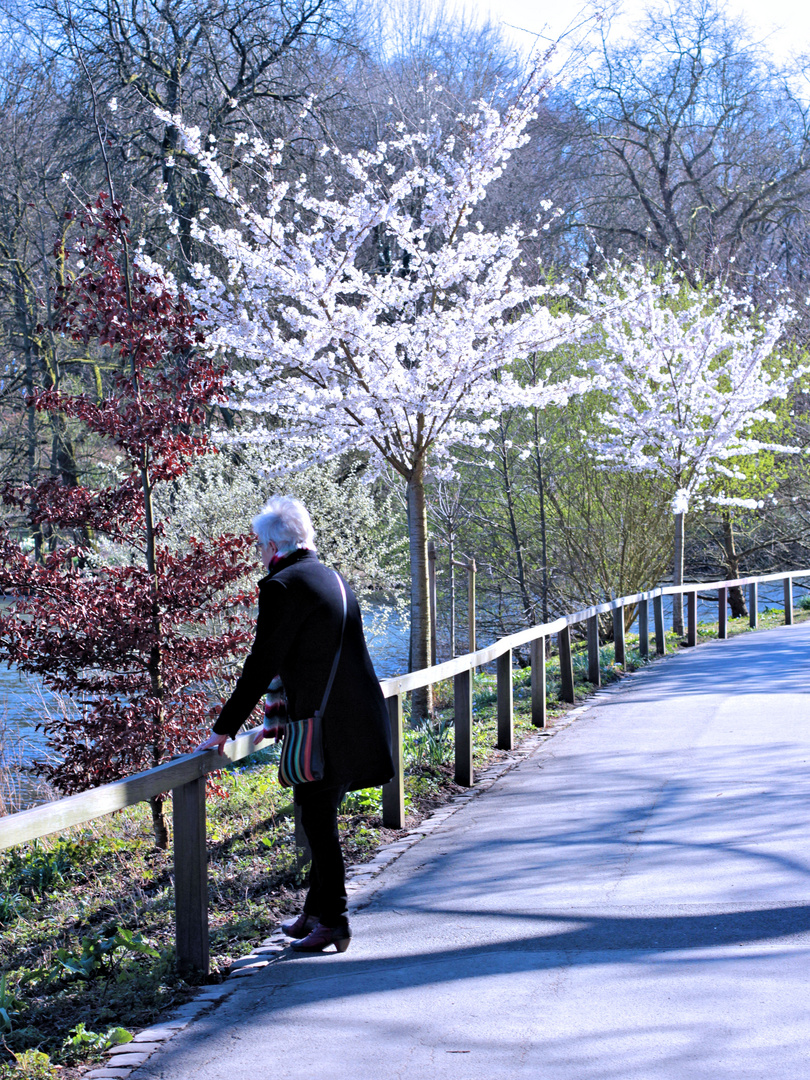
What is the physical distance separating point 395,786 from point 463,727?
1302 millimetres

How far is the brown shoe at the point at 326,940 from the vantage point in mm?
Result: 4445

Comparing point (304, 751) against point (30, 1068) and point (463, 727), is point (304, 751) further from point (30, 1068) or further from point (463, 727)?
point (463, 727)

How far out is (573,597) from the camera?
75.3 ft

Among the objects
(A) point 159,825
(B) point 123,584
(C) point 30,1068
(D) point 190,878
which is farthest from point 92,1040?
(B) point 123,584

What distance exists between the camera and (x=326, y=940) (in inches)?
175

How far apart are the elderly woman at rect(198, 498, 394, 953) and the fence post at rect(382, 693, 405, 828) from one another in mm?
1840

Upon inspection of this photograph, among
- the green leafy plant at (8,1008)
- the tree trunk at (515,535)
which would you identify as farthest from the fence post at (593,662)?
the green leafy plant at (8,1008)

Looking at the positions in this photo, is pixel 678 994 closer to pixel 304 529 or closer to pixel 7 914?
pixel 304 529

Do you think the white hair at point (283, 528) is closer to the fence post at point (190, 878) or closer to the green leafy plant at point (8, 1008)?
the fence post at point (190, 878)

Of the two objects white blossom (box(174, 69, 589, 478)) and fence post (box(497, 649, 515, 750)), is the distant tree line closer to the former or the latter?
white blossom (box(174, 69, 589, 478))

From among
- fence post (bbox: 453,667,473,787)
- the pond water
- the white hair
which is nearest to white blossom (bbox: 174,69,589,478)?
fence post (bbox: 453,667,473,787)

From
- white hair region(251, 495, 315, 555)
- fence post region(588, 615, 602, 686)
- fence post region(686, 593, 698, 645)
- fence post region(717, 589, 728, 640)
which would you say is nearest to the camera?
white hair region(251, 495, 315, 555)

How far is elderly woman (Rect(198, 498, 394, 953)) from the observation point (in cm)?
429

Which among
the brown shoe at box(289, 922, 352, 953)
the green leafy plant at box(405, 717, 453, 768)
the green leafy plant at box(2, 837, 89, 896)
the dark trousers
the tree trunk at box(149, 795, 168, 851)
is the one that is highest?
the dark trousers
